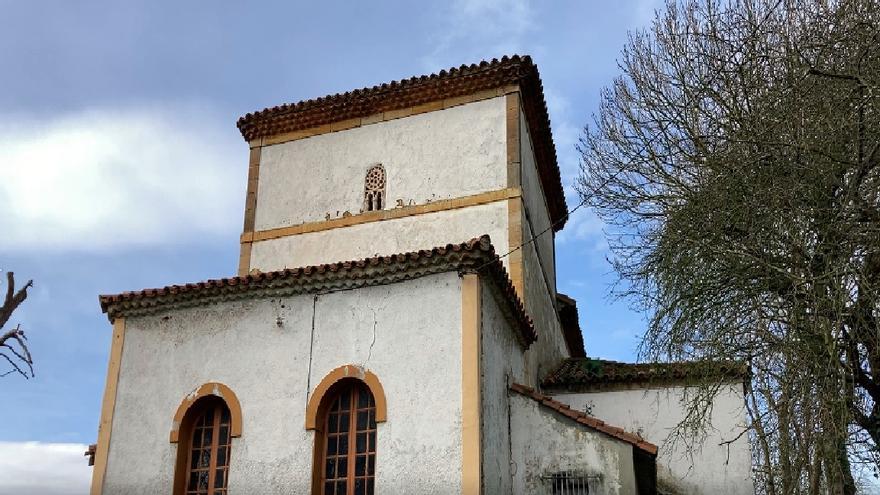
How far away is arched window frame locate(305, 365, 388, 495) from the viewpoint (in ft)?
32.6

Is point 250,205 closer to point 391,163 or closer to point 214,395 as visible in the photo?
point 391,163

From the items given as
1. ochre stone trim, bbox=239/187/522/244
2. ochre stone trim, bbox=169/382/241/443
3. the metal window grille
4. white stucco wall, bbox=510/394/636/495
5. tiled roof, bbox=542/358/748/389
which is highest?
ochre stone trim, bbox=239/187/522/244

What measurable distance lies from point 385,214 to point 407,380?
522 centimetres

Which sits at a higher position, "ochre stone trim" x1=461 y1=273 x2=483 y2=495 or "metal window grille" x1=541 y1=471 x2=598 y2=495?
"ochre stone trim" x1=461 y1=273 x2=483 y2=495

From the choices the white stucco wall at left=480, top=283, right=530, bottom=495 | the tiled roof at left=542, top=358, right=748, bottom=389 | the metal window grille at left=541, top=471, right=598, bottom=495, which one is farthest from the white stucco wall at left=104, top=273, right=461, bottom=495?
the tiled roof at left=542, top=358, right=748, bottom=389

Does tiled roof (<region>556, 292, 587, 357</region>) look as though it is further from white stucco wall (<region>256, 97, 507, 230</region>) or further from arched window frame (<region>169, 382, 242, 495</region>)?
arched window frame (<region>169, 382, 242, 495</region>)

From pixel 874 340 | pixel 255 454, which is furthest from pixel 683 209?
pixel 255 454

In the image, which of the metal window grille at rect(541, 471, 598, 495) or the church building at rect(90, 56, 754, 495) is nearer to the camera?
the church building at rect(90, 56, 754, 495)

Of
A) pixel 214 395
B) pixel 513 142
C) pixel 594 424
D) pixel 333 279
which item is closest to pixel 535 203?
pixel 513 142

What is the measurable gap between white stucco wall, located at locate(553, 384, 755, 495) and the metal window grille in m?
2.83

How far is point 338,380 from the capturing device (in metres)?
10.2

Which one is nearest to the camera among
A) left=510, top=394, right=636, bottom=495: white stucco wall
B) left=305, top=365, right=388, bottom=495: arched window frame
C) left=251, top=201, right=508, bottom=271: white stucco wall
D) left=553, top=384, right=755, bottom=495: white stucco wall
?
left=305, top=365, right=388, bottom=495: arched window frame

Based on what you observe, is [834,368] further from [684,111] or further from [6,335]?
[6,335]

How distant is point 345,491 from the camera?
987 centimetres
